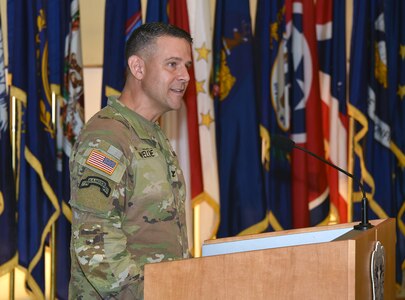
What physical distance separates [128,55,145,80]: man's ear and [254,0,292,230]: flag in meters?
2.33

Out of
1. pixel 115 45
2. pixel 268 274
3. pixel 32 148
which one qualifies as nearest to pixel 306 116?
pixel 115 45

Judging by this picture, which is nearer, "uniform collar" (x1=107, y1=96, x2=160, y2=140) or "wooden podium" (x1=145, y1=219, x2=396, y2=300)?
"wooden podium" (x1=145, y1=219, x2=396, y2=300)

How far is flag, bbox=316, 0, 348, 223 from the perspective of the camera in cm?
471

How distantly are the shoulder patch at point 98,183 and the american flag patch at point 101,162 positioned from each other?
3 centimetres

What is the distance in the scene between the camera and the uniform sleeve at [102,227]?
189 cm

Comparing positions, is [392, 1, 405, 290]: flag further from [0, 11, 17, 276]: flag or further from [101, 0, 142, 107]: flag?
[0, 11, 17, 276]: flag

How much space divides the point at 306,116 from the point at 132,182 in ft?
8.93

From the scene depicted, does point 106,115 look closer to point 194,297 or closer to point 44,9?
point 194,297

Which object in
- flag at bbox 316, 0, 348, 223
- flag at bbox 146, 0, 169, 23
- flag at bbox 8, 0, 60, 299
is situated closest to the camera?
flag at bbox 8, 0, 60, 299

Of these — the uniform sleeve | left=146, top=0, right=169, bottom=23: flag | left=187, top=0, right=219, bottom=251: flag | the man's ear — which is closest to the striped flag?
left=146, top=0, right=169, bottom=23: flag

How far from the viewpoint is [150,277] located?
1.63 m

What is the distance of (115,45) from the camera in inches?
163

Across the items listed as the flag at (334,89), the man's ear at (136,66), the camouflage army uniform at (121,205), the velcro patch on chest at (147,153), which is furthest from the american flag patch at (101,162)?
the flag at (334,89)

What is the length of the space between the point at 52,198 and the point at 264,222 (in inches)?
52.4
